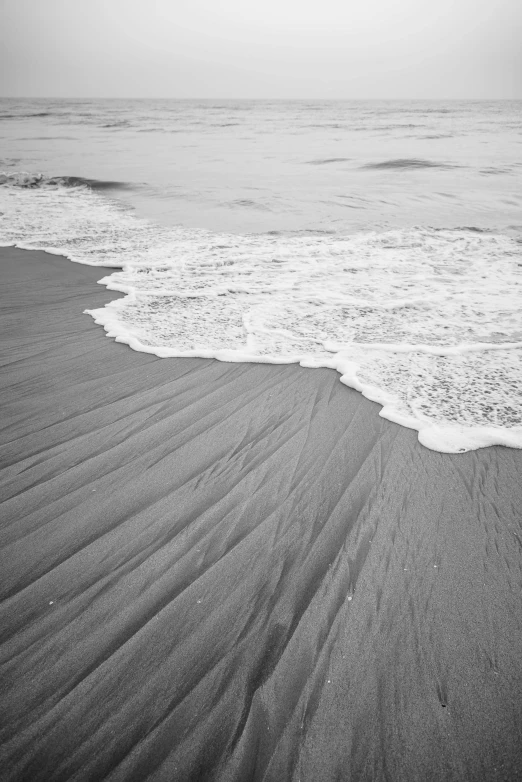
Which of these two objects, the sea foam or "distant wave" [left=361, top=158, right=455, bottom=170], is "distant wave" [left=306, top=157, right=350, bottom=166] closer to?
"distant wave" [left=361, top=158, right=455, bottom=170]

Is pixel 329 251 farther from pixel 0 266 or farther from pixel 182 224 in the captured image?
pixel 0 266

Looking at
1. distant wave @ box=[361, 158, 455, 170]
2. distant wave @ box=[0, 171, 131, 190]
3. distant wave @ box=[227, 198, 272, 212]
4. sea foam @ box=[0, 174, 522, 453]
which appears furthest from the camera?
distant wave @ box=[361, 158, 455, 170]

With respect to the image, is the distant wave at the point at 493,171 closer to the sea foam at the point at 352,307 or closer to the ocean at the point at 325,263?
the ocean at the point at 325,263

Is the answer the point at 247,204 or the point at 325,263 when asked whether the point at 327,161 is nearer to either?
the point at 247,204

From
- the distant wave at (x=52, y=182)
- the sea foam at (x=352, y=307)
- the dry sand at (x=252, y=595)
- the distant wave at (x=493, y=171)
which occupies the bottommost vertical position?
the dry sand at (x=252, y=595)

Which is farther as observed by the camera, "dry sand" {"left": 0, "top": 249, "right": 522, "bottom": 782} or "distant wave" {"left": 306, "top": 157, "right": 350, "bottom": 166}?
"distant wave" {"left": 306, "top": 157, "right": 350, "bottom": 166}

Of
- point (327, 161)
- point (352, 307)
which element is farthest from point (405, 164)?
point (352, 307)

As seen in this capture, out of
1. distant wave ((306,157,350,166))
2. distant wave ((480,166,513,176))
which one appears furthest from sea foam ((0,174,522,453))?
distant wave ((306,157,350,166))


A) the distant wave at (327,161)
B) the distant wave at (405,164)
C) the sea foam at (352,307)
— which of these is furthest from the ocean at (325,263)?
the distant wave at (327,161)
